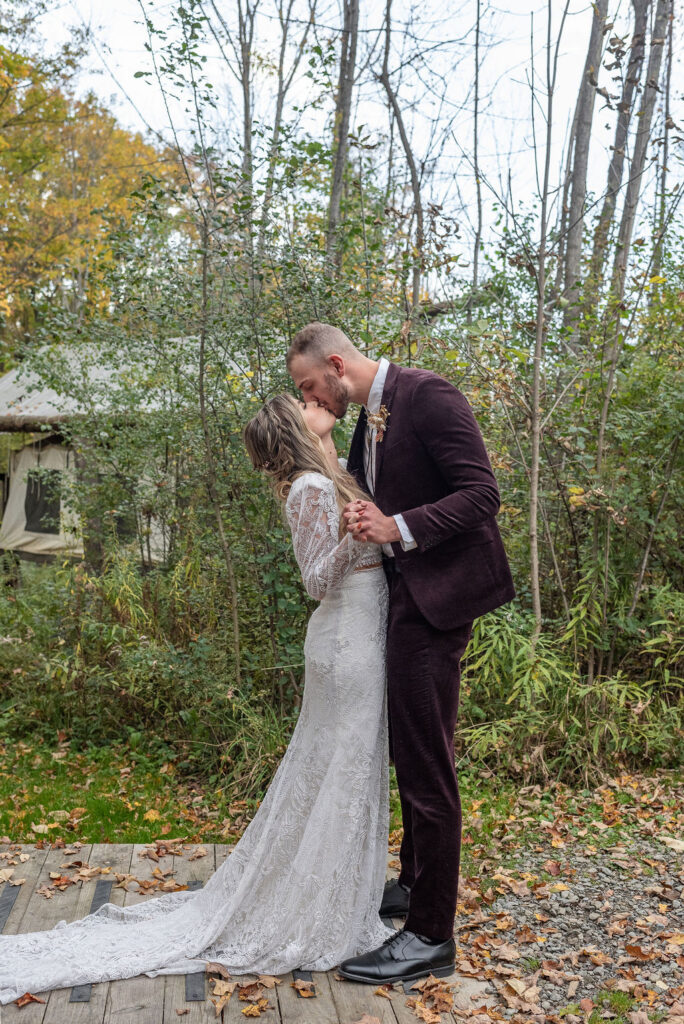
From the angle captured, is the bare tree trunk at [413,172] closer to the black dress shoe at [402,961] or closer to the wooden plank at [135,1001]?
the black dress shoe at [402,961]

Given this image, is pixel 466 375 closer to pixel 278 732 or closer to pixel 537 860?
pixel 278 732

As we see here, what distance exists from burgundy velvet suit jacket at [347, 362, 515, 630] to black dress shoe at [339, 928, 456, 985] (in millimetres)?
1053

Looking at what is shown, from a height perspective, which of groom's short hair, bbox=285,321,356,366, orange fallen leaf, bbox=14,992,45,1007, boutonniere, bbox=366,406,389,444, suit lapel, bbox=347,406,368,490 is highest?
groom's short hair, bbox=285,321,356,366

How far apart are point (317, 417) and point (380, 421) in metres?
0.30

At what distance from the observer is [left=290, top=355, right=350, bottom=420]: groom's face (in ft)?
10.1

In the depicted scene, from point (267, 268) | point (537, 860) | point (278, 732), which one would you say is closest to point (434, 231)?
point (267, 268)

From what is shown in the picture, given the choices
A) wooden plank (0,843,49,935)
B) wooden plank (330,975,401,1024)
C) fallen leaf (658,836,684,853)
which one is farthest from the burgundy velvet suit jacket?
fallen leaf (658,836,684,853)

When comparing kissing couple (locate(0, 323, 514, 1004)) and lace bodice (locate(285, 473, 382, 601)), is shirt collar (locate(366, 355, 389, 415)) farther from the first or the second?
lace bodice (locate(285, 473, 382, 601))

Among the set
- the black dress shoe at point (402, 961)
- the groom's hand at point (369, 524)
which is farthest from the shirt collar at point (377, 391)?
the black dress shoe at point (402, 961)

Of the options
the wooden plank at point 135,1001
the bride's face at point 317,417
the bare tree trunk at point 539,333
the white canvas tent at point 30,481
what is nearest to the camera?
the wooden plank at point 135,1001

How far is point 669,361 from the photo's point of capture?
243 inches

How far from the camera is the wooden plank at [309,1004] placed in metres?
2.65

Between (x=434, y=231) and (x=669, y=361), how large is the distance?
1.98 metres

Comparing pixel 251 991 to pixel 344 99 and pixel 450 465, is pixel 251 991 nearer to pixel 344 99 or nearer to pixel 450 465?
pixel 450 465
